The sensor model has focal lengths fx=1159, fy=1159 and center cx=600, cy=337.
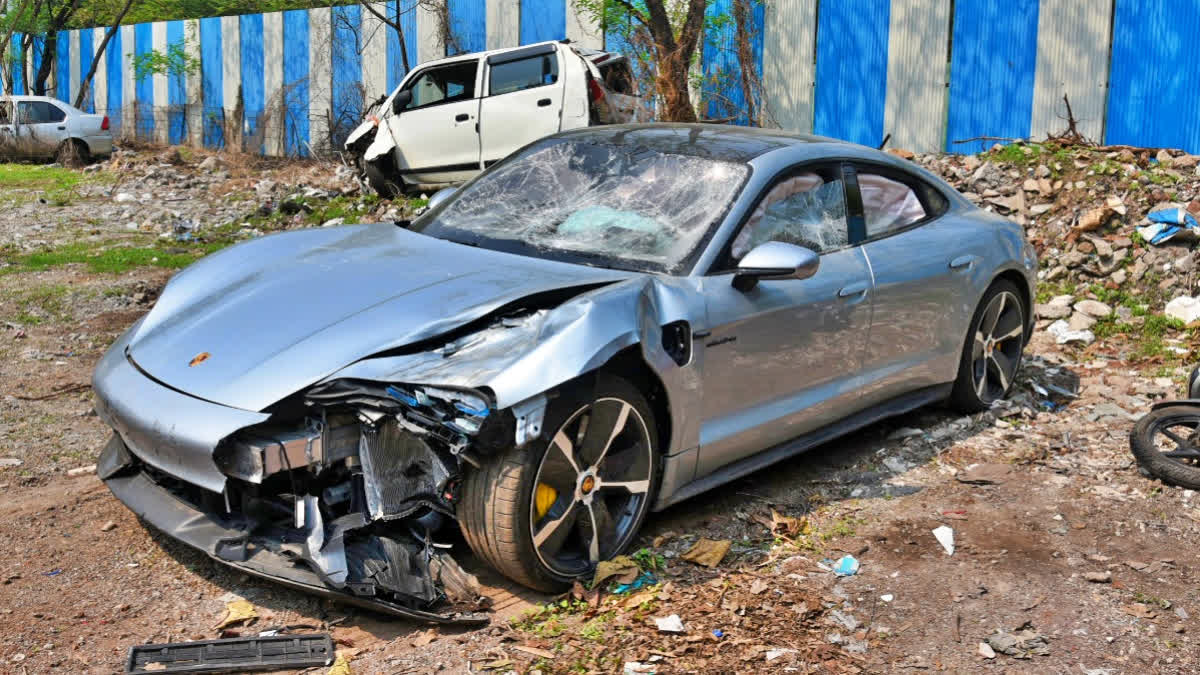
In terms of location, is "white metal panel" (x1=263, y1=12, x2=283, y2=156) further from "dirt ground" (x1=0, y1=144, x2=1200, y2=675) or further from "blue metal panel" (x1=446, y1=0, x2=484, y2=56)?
"dirt ground" (x1=0, y1=144, x2=1200, y2=675)

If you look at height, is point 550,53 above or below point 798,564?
above


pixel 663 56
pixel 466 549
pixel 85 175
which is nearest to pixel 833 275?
pixel 466 549

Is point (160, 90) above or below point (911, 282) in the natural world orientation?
above

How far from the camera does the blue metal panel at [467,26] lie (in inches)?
756

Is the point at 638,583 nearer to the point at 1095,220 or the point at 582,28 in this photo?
the point at 1095,220

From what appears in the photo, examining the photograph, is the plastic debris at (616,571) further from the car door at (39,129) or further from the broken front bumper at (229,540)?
the car door at (39,129)

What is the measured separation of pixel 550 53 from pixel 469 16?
6.69m

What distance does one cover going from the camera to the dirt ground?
3.68 metres

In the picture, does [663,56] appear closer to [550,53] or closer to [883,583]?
[550,53]

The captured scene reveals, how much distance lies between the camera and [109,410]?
4.11 m

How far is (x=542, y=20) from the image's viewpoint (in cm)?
1817

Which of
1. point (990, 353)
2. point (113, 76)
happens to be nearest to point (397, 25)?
point (113, 76)

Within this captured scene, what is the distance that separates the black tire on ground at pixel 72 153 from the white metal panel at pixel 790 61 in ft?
45.6

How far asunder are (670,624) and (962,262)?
113 inches
